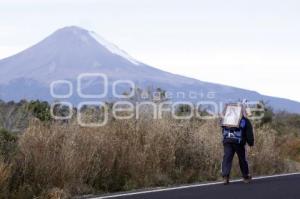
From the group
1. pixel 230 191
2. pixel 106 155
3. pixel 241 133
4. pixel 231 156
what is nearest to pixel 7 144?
pixel 106 155

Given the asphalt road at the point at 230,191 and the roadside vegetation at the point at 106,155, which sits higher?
the roadside vegetation at the point at 106,155

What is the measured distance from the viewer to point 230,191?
41.0 feet

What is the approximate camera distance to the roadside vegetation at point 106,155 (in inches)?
456

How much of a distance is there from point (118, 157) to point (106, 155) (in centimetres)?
43

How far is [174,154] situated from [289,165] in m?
5.28

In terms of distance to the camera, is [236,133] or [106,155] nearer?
[106,155]

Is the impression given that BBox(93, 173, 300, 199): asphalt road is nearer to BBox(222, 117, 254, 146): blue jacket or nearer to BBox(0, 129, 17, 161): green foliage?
BBox(222, 117, 254, 146): blue jacket

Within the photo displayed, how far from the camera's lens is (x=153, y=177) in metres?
14.1

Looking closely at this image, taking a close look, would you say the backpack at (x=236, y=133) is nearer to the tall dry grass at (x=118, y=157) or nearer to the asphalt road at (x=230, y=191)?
the asphalt road at (x=230, y=191)

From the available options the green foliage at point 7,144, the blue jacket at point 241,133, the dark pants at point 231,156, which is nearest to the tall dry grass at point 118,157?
the green foliage at point 7,144

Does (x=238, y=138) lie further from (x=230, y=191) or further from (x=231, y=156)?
(x=230, y=191)

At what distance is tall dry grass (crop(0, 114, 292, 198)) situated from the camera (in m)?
11.8

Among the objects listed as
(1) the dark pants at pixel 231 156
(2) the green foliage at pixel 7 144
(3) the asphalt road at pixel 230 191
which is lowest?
(3) the asphalt road at pixel 230 191

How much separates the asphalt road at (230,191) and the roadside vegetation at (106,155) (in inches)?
35.9
